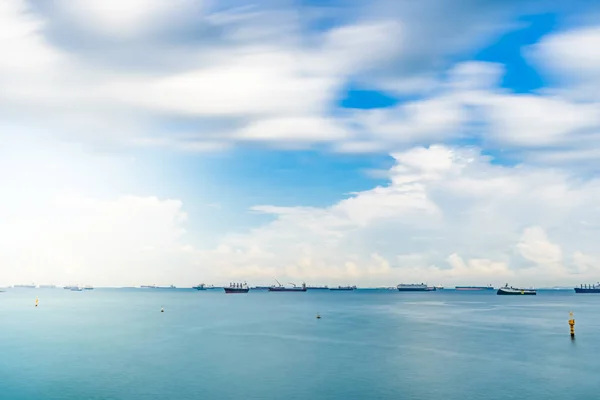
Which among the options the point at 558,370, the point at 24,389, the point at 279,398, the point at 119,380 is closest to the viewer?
the point at 279,398

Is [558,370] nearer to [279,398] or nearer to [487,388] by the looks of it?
[487,388]

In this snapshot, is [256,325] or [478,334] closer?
[478,334]

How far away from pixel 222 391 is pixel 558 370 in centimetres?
4689

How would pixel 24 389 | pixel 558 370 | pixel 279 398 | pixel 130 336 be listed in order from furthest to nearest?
pixel 130 336 < pixel 558 370 < pixel 24 389 < pixel 279 398

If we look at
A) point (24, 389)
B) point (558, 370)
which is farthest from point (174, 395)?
point (558, 370)

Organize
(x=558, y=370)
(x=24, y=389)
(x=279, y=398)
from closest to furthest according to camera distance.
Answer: (x=279, y=398), (x=24, y=389), (x=558, y=370)

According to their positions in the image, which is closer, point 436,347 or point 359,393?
point 359,393

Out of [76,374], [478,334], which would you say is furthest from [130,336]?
[478,334]

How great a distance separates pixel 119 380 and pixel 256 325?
73.5 metres

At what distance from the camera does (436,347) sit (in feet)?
291

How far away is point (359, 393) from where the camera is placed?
180 ft

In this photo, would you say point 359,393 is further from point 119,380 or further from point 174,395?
point 119,380

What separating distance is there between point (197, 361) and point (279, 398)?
26253 mm

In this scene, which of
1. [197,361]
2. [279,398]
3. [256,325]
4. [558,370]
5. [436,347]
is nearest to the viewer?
[279,398]
